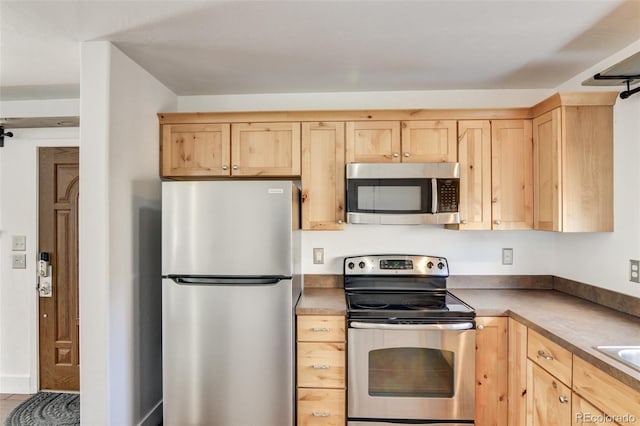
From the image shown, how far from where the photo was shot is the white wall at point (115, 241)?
1.82 m

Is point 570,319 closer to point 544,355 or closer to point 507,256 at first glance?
point 544,355

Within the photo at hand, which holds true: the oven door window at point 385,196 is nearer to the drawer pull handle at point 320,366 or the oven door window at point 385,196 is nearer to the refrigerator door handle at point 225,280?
the refrigerator door handle at point 225,280

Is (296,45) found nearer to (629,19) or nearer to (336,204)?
(336,204)

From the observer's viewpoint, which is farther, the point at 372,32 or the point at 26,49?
the point at 26,49

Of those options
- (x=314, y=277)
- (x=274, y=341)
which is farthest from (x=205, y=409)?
(x=314, y=277)

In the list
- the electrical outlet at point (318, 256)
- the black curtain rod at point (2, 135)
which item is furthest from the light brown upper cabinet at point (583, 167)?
the black curtain rod at point (2, 135)

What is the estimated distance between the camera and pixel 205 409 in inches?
79.0

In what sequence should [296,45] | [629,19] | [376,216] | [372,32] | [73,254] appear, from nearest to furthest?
[629,19] → [372,32] → [296,45] → [376,216] → [73,254]

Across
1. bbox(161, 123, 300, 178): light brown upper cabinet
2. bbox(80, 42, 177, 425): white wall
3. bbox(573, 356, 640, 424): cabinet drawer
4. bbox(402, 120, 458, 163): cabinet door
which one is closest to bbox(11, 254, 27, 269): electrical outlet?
bbox(80, 42, 177, 425): white wall

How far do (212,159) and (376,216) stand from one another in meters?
1.22

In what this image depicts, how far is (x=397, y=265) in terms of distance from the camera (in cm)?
257

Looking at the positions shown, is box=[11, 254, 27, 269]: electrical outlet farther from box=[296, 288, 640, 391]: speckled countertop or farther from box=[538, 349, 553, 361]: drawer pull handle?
box=[538, 349, 553, 361]: drawer pull handle

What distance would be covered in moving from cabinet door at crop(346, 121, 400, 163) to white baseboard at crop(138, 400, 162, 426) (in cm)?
212

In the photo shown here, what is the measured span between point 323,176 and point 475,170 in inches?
41.1
